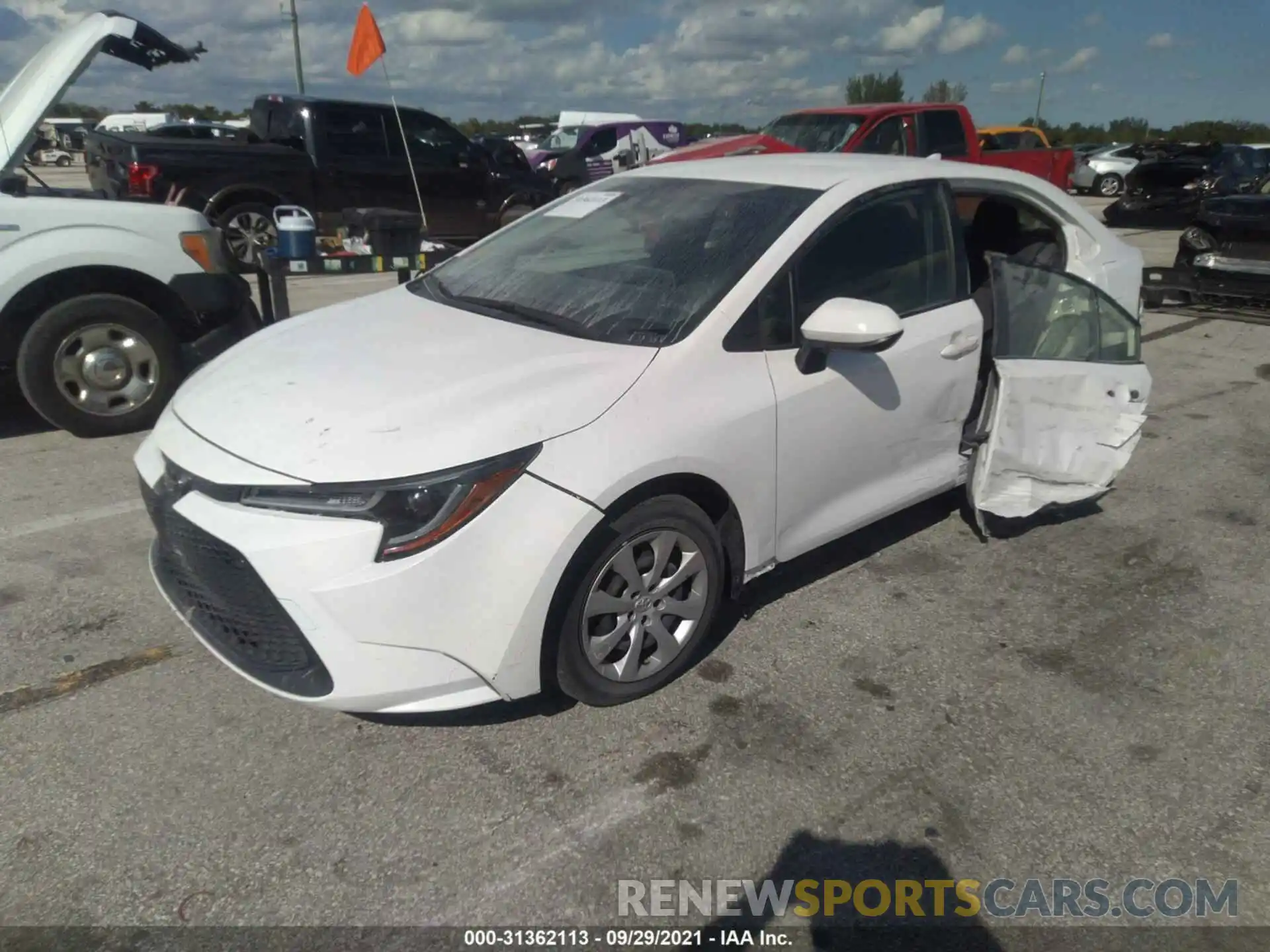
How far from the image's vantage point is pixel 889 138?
1156 cm

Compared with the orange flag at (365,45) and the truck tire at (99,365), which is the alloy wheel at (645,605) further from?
the orange flag at (365,45)

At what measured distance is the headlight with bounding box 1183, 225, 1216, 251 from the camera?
31.6 feet

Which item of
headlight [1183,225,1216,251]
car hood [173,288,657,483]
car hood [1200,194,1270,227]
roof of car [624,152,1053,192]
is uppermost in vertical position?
roof of car [624,152,1053,192]

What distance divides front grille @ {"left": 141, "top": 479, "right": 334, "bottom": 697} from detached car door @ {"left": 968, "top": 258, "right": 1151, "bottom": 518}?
2.80 metres

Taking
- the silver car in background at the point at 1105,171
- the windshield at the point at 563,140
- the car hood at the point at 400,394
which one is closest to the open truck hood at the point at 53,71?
the car hood at the point at 400,394

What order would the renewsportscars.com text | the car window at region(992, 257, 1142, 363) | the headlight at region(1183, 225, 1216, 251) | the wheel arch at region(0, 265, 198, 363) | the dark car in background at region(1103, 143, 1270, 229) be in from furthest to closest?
the dark car in background at region(1103, 143, 1270, 229)
the headlight at region(1183, 225, 1216, 251)
the wheel arch at region(0, 265, 198, 363)
the car window at region(992, 257, 1142, 363)
the renewsportscars.com text

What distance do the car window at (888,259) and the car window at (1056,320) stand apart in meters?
0.31

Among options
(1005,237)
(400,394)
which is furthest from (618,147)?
(400,394)

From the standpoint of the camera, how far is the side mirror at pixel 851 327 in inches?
117

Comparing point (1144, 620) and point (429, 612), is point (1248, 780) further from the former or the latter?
point (429, 612)

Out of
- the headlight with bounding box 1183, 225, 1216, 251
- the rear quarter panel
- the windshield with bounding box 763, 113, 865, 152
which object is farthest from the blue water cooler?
the rear quarter panel

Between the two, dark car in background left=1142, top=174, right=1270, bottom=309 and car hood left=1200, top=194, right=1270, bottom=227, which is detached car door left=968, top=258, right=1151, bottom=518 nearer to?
dark car in background left=1142, top=174, right=1270, bottom=309

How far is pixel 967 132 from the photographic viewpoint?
12.2 metres

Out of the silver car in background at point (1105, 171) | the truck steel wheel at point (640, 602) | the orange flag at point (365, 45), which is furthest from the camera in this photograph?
the silver car in background at point (1105, 171)
